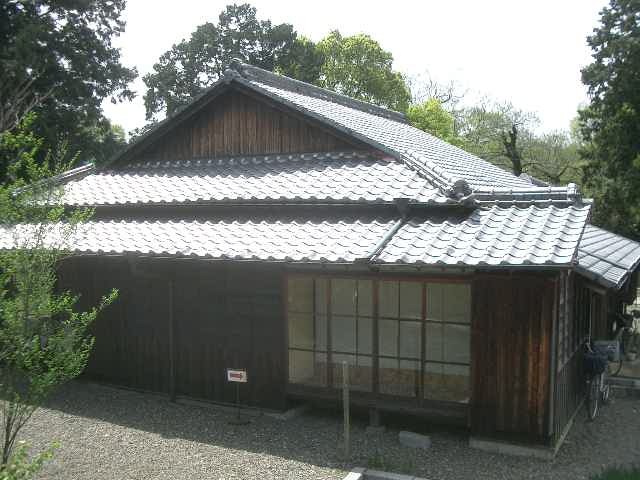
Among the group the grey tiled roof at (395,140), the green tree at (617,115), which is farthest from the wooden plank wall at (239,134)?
the green tree at (617,115)

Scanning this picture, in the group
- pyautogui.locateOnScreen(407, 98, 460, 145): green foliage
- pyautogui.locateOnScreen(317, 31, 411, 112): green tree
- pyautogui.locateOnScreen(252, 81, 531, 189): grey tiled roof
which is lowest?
pyautogui.locateOnScreen(252, 81, 531, 189): grey tiled roof

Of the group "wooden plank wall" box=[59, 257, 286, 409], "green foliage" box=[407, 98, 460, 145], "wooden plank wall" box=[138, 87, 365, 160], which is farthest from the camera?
"green foliage" box=[407, 98, 460, 145]

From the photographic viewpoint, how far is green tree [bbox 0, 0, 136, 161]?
17.8 m

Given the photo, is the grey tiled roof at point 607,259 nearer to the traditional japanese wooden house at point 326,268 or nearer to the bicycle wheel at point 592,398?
the traditional japanese wooden house at point 326,268

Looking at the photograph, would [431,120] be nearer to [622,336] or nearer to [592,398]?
[622,336]

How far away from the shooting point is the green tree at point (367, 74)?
3061 cm

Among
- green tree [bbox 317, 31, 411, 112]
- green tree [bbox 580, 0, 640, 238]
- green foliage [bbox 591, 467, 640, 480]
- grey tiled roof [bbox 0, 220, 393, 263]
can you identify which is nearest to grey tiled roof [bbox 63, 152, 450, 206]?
grey tiled roof [bbox 0, 220, 393, 263]

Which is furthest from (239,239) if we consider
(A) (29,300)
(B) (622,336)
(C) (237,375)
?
(B) (622,336)

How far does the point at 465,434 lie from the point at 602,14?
2011 centimetres

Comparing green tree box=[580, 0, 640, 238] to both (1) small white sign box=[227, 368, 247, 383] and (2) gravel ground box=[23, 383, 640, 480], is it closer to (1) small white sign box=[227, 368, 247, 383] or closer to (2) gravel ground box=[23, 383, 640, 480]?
(2) gravel ground box=[23, 383, 640, 480]

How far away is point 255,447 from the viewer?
736cm

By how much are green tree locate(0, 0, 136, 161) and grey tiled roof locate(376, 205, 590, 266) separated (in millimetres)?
13846

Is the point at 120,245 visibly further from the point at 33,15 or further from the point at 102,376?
the point at 33,15

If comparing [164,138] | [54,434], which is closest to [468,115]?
[164,138]
